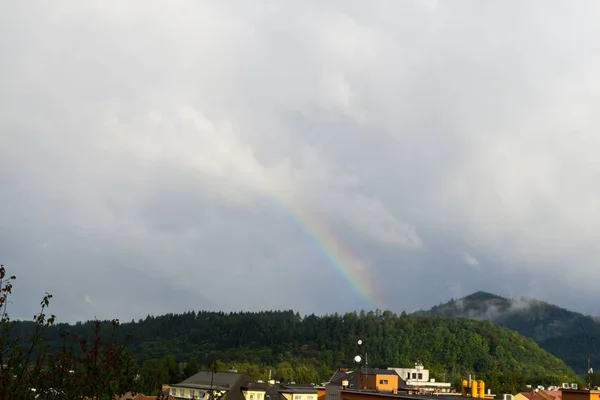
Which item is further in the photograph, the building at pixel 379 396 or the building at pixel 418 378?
the building at pixel 418 378

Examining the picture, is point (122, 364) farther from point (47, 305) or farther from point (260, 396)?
point (260, 396)

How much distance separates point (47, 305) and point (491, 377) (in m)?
160

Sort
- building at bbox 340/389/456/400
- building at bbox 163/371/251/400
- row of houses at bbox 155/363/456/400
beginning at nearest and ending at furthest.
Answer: building at bbox 340/389/456/400 → building at bbox 163/371/251/400 → row of houses at bbox 155/363/456/400

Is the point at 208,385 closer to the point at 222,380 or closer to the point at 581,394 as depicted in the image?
the point at 222,380

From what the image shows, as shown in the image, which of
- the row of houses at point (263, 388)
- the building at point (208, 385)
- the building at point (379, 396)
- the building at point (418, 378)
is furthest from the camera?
the building at point (418, 378)

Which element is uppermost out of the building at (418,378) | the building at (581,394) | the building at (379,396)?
the building at (418,378)

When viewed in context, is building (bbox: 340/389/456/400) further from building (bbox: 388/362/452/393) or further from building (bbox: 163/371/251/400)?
building (bbox: 388/362/452/393)

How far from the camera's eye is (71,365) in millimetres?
10398

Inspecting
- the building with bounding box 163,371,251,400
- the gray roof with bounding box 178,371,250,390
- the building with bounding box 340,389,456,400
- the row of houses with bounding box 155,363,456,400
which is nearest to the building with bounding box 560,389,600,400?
the building with bounding box 340,389,456,400

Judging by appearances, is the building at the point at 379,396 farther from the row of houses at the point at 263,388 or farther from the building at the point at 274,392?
the building at the point at 274,392

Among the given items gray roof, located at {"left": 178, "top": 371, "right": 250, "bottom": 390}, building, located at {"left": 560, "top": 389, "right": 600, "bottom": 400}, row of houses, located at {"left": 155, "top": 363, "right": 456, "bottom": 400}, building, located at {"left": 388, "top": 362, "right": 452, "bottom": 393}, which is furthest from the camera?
building, located at {"left": 388, "top": 362, "right": 452, "bottom": 393}

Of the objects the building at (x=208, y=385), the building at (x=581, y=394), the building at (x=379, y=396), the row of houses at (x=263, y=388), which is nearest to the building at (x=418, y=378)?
the row of houses at (x=263, y=388)

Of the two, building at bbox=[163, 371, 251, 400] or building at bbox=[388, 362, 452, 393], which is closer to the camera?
building at bbox=[163, 371, 251, 400]

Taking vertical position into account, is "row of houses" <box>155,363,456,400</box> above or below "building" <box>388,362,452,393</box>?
below
